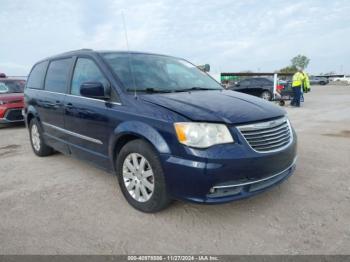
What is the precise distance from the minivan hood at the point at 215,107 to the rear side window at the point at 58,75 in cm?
174

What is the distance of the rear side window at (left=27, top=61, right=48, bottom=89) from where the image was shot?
5.04 m

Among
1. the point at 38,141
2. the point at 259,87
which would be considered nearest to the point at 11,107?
the point at 38,141

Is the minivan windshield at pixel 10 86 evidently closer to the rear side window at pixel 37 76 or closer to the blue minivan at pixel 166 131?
the rear side window at pixel 37 76

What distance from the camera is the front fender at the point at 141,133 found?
8.74 feet

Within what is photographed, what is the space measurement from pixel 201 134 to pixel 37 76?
157 inches

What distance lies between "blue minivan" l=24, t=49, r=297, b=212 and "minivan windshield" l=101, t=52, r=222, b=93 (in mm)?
13

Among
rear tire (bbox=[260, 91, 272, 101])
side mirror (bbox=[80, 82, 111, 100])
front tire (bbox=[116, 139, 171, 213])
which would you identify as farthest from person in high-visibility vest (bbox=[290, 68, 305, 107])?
front tire (bbox=[116, 139, 171, 213])

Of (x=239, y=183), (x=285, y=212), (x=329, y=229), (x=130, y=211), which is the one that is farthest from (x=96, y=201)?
(x=329, y=229)

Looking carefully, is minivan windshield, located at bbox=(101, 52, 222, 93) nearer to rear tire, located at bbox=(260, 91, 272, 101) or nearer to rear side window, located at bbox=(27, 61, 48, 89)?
rear side window, located at bbox=(27, 61, 48, 89)

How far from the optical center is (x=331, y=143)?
5.77 meters

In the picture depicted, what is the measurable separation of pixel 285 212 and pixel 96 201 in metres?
2.08

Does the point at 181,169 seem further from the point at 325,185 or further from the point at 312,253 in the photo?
the point at 325,185

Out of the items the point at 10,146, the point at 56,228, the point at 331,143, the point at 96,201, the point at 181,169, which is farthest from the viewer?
the point at 10,146

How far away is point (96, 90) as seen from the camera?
3148 mm
